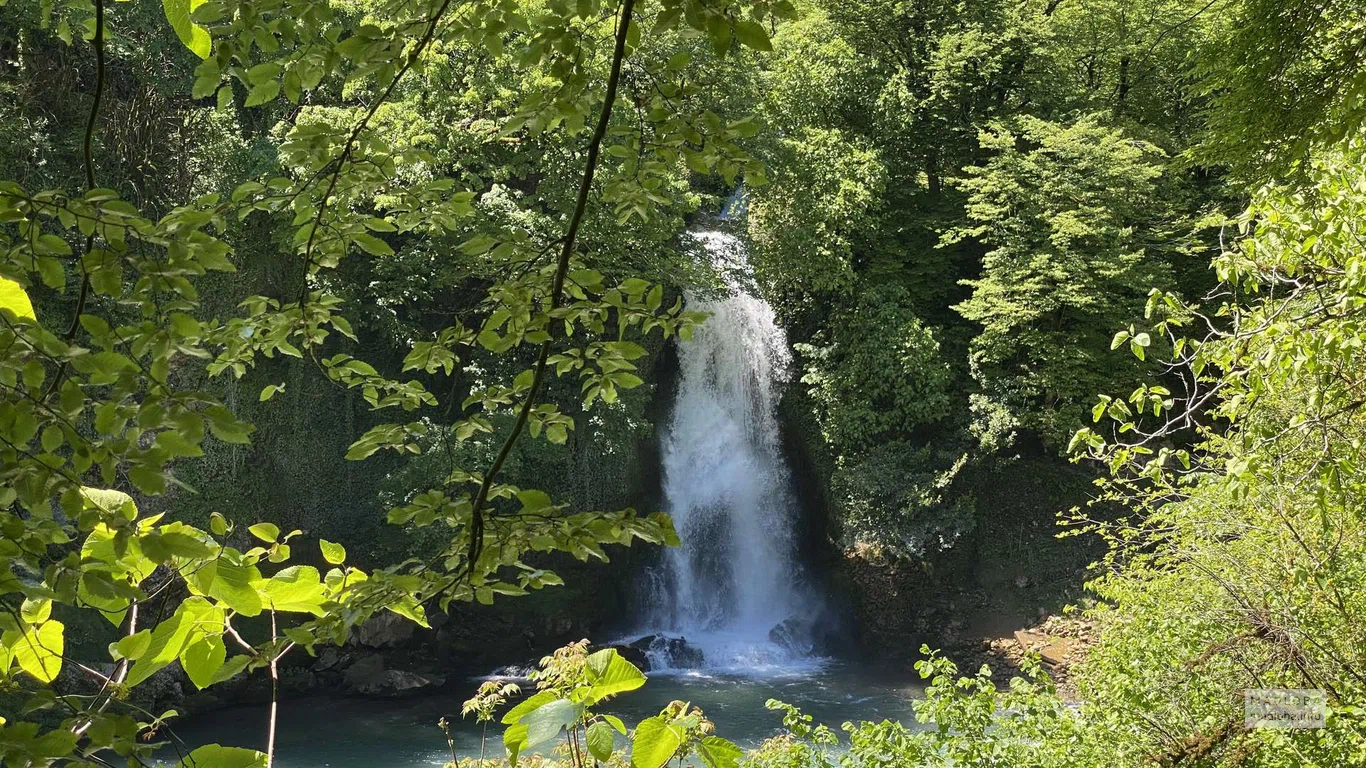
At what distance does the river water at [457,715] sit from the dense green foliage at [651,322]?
141 centimetres

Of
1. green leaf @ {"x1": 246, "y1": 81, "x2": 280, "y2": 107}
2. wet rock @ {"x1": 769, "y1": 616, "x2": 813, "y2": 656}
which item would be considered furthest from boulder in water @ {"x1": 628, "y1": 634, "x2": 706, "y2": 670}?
green leaf @ {"x1": 246, "y1": 81, "x2": 280, "y2": 107}

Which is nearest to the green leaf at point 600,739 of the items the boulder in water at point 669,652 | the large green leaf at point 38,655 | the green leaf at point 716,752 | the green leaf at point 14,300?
the green leaf at point 716,752

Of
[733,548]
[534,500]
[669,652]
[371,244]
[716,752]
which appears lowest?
[669,652]

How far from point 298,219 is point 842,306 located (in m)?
14.8

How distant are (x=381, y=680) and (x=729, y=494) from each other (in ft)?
19.5

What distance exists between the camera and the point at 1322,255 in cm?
372

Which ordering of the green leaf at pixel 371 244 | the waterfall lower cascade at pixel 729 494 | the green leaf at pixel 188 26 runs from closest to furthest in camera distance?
the green leaf at pixel 188 26, the green leaf at pixel 371 244, the waterfall lower cascade at pixel 729 494

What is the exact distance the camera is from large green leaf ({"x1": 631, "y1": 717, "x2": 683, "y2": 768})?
1.17 metres

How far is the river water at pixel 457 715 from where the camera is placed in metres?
11.2

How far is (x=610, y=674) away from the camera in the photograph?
125 centimetres

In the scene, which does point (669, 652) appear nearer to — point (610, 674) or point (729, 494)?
point (729, 494)

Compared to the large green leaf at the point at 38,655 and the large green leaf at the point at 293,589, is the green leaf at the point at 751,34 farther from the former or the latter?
the large green leaf at the point at 38,655

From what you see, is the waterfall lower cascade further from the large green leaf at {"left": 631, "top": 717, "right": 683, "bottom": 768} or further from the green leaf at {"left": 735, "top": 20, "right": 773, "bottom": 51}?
the large green leaf at {"left": 631, "top": 717, "right": 683, "bottom": 768}

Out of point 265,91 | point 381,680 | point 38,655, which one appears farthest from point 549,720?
point 381,680
